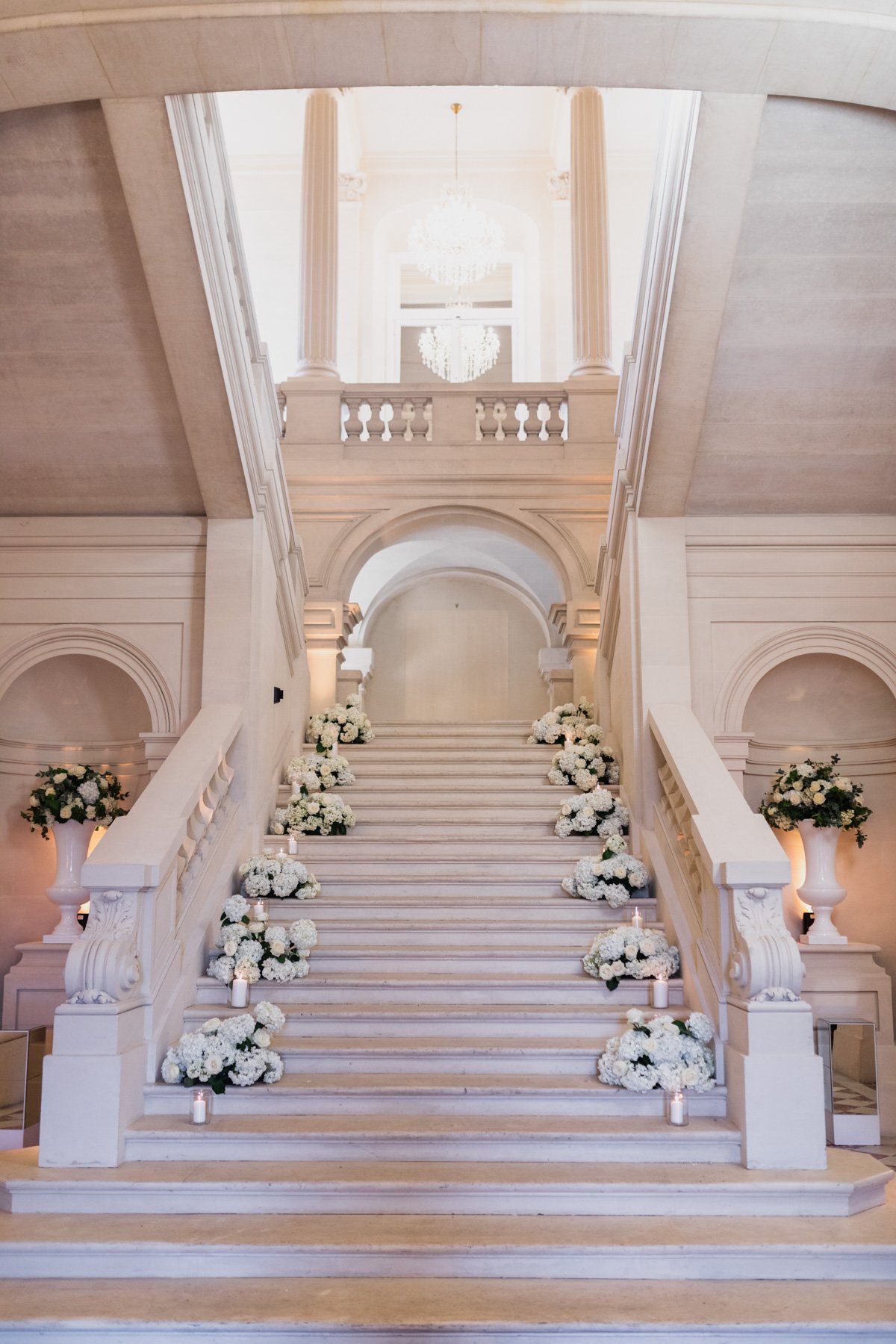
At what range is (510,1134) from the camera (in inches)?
187

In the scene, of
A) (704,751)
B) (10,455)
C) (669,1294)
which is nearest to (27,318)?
(10,455)

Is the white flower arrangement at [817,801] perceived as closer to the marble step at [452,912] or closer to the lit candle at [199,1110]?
the marble step at [452,912]

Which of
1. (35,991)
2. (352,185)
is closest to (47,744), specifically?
(35,991)

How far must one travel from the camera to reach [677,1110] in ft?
16.1

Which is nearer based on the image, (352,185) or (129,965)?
(129,965)

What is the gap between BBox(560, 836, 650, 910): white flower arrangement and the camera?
660 centimetres

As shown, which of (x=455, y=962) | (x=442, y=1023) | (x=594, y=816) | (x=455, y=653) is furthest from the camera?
(x=455, y=653)

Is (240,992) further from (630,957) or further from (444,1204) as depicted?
(630,957)

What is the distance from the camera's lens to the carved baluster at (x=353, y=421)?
10.9 meters

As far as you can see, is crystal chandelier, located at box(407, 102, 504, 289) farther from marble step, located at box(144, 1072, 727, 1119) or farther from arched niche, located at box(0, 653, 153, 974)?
marble step, located at box(144, 1072, 727, 1119)

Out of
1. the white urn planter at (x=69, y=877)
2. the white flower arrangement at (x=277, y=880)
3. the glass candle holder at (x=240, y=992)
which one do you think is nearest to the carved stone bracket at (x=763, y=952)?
the glass candle holder at (x=240, y=992)

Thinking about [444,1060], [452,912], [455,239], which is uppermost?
[455,239]

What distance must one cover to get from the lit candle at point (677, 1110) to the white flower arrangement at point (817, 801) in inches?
121

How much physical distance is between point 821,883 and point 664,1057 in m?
3.01
